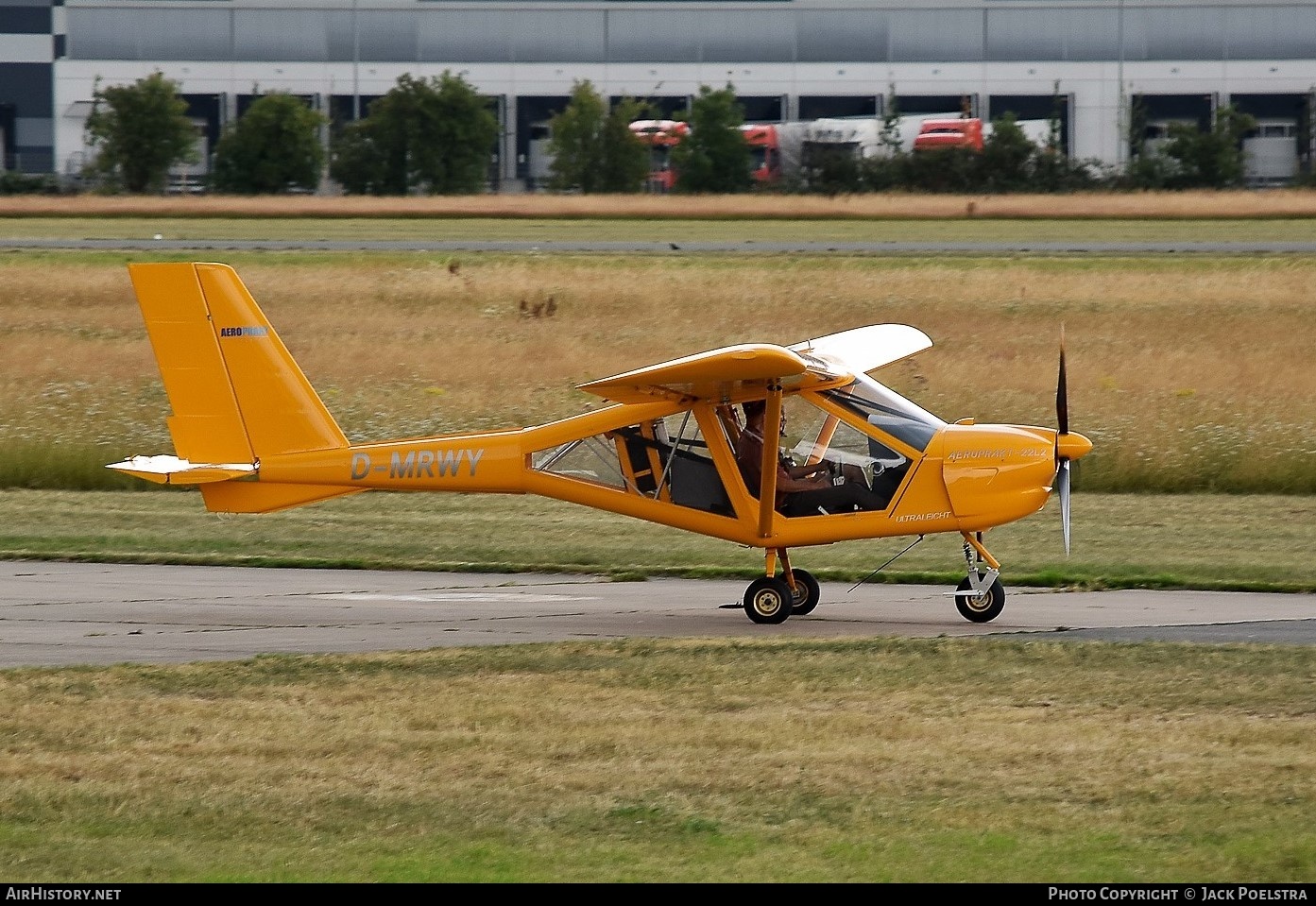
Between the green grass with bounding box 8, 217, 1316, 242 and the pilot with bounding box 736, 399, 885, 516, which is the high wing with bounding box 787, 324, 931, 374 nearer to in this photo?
the pilot with bounding box 736, 399, 885, 516

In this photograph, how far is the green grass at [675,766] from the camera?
6773 millimetres

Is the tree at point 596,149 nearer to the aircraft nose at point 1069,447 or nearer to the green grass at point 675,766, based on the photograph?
the aircraft nose at point 1069,447

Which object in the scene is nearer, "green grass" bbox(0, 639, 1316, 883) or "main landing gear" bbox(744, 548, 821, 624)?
"green grass" bbox(0, 639, 1316, 883)

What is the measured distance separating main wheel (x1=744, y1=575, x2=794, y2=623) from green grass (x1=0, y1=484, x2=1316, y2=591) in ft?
8.29

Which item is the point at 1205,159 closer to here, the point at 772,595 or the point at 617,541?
the point at 617,541

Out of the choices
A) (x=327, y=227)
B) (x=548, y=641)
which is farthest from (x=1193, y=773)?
(x=327, y=227)

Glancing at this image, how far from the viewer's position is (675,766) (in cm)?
830

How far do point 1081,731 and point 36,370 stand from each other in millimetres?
22217

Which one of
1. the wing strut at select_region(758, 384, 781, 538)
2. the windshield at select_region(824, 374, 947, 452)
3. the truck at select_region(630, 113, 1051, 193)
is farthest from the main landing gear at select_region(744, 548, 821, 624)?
the truck at select_region(630, 113, 1051, 193)

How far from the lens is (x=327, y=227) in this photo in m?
52.1

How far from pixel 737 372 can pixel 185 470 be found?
4.40m

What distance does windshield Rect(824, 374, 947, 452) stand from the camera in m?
12.7

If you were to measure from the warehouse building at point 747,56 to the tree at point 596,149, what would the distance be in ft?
23.9

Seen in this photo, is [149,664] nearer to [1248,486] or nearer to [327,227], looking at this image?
[1248,486]
